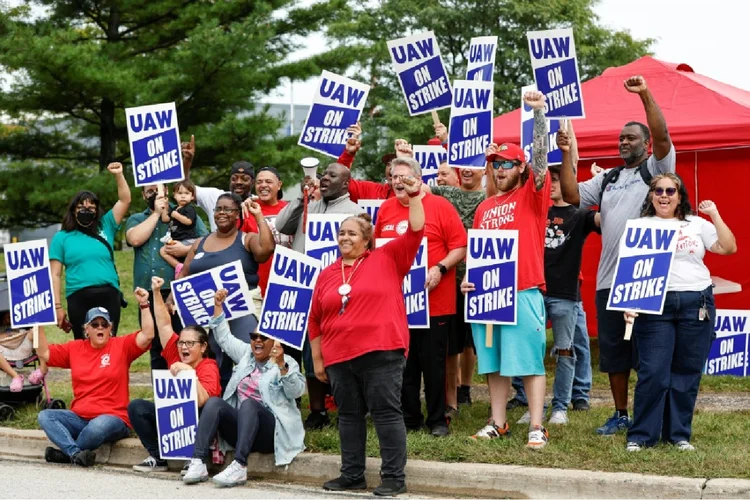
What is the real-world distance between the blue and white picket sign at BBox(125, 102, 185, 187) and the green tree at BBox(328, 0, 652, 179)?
2462cm

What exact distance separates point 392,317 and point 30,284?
3.54m

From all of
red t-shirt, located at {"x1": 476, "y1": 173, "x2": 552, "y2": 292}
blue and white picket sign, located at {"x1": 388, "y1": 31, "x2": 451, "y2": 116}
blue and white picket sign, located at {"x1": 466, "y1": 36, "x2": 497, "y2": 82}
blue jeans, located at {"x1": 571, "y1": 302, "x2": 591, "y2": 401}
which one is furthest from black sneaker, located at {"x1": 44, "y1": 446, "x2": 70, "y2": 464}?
blue and white picket sign, located at {"x1": 466, "y1": 36, "x2": 497, "y2": 82}

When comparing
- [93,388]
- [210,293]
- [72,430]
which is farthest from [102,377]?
[210,293]

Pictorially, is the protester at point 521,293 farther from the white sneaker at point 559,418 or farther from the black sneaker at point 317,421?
the black sneaker at point 317,421

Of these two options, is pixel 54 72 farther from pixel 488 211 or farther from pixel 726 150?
pixel 488 211

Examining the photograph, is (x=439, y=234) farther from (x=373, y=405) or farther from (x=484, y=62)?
(x=484, y=62)

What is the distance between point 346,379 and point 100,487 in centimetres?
181

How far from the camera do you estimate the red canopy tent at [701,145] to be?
11594 millimetres

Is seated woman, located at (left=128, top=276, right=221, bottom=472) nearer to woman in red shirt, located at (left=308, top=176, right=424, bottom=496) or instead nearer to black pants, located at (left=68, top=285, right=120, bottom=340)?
woman in red shirt, located at (left=308, top=176, right=424, bottom=496)

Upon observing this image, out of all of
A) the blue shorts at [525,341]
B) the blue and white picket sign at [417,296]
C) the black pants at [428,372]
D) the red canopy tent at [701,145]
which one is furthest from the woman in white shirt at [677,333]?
the red canopy tent at [701,145]

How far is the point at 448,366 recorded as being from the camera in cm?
909

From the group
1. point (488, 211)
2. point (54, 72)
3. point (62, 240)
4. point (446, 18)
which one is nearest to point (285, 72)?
point (54, 72)

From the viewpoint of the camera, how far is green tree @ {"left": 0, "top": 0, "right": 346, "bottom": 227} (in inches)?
Result: 863

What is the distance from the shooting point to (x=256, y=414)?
795 cm
